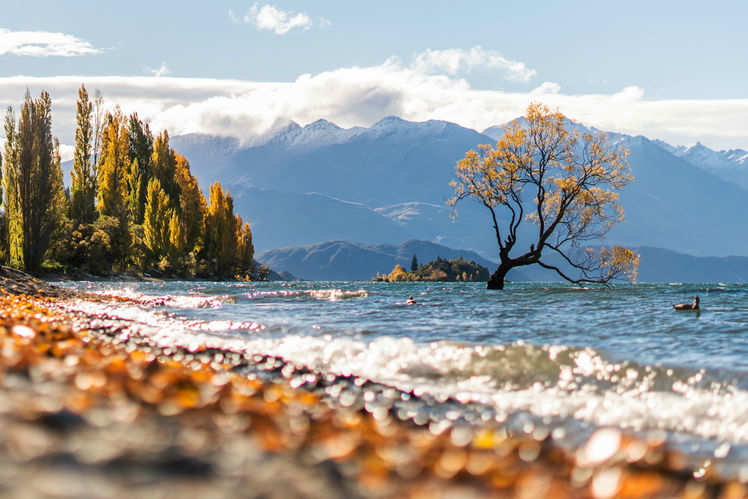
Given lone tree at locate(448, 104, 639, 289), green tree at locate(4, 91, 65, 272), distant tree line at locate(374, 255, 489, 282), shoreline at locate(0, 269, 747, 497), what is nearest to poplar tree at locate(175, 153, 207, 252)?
green tree at locate(4, 91, 65, 272)

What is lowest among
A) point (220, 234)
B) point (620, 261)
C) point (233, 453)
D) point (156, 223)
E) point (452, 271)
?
point (452, 271)

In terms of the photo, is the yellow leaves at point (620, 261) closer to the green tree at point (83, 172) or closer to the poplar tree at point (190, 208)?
the green tree at point (83, 172)

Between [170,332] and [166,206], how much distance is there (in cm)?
6553

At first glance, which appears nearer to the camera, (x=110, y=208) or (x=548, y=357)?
(x=548, y=357)

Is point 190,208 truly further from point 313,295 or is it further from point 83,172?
point 313,295

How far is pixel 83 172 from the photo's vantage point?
66.7 meters

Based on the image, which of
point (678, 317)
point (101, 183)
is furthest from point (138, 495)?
point (101, 183)

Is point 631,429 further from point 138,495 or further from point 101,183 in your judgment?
point 101,183

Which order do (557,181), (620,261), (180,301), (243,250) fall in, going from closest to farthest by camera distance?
(180,301), (620,261), (557,181), (243,250)

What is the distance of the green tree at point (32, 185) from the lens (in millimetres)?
53531

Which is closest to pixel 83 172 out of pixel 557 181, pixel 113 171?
pixel 113 171

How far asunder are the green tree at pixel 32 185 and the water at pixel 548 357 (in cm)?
3899

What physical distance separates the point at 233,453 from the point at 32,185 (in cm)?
6087

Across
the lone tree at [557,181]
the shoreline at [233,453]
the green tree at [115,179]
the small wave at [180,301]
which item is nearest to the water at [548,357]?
the shoreline at [233,453]
